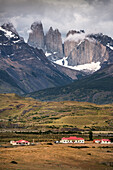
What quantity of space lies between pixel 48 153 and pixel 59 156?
6.94 m

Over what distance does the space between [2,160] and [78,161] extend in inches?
1047

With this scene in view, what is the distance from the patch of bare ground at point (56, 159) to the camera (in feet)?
406

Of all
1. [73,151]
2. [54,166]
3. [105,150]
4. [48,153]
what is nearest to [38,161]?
[54,166]

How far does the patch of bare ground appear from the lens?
406 ft

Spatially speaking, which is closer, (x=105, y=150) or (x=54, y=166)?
(x=54, y=166)

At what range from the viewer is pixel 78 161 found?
138 metres

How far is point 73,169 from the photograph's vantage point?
122375mm

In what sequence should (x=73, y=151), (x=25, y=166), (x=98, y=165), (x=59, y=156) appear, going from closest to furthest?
(x=25, y=166) → (x=98, y=165) → (x=59, y=156) → (x=73, y=151)

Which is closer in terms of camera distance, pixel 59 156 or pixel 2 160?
pixel 2 160

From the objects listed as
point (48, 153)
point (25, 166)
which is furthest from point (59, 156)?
point (25, 166)

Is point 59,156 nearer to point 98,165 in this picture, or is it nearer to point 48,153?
point 48,153

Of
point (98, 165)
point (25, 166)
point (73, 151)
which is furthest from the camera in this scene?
point (73, 151)

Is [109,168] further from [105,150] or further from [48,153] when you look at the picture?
[105,150]

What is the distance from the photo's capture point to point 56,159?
139 m
